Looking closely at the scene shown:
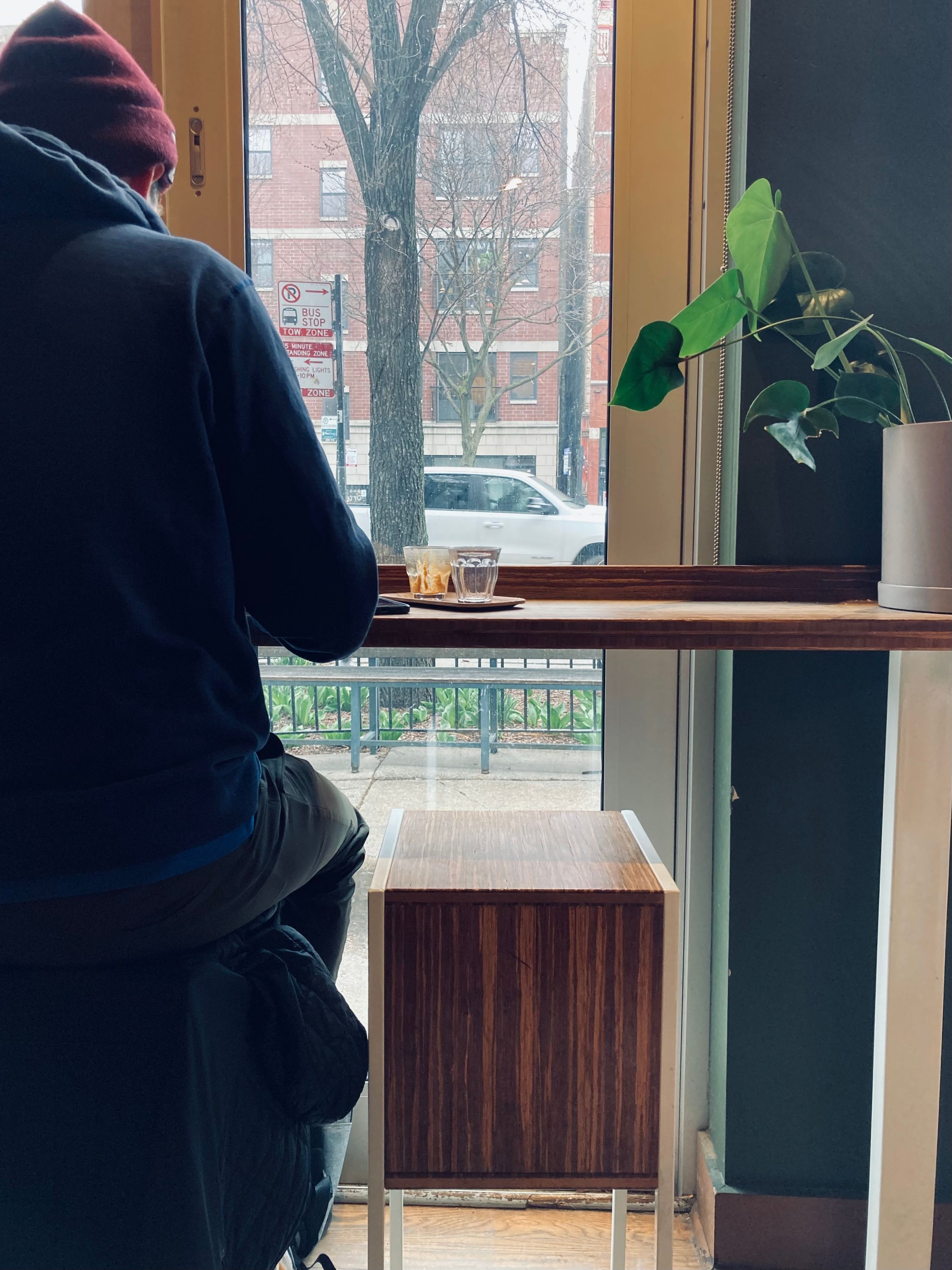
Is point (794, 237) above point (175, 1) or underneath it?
underneath

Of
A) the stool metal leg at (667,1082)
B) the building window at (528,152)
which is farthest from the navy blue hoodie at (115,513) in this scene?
the building window at (528,152)

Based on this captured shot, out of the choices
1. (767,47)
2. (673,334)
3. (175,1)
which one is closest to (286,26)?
(175,1)

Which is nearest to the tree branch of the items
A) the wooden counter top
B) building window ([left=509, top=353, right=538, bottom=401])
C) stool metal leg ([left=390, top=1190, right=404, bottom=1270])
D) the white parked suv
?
building window ([left=509, top=353, right=538, bottom=401])

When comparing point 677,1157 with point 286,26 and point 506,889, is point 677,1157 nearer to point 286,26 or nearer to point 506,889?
point 506,889

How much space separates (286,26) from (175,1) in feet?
0.56

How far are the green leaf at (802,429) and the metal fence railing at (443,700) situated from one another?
0.53 metres

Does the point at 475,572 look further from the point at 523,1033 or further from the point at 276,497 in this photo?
the point at 523,1033

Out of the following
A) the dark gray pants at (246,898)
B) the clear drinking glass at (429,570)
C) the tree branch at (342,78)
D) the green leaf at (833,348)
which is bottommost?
the dark gray pants at (246,898)

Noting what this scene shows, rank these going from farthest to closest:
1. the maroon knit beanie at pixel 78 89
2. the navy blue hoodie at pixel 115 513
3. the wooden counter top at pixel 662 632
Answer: the wooden counter top at pixel 662 632 < the maroon knit beanie at pixel 78 89 < the navy blue hoodie at pixel 115 513

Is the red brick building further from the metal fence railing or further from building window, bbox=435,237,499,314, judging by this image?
the metal fence railing

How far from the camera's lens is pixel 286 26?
4.86 ft

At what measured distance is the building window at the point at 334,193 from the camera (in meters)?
1.51

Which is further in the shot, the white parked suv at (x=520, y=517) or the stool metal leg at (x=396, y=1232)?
the white parked suv at (x=520, y=517)

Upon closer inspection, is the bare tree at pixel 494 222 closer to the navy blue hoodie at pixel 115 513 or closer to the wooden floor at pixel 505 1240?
the navy blue hoodie at pixel 115 513
